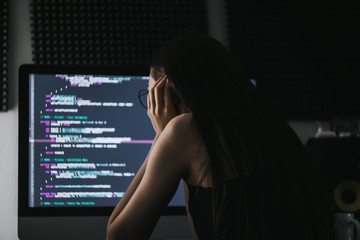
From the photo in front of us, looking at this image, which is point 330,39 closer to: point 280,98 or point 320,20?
point 320,20

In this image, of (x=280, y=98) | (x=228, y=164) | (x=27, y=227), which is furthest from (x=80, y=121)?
(x=280, y=98)

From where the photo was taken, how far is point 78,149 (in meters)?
1.35

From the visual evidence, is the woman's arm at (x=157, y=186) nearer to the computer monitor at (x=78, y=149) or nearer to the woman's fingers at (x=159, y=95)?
the woman's fingers at (x=159, y=95)

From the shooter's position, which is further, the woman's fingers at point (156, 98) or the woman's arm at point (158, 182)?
the woman's fingers at point (156, 98)

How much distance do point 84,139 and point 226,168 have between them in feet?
2.07

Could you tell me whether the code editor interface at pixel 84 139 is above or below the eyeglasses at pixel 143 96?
below

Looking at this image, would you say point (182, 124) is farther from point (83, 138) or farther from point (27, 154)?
point (27, 154)

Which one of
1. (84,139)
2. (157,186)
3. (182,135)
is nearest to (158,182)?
(157,186)

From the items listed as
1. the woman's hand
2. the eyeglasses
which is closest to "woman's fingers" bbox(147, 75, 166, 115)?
the woman's hand

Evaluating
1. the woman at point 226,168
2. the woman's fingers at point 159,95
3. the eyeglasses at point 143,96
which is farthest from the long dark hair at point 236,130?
the eyeglasses at point 143,96

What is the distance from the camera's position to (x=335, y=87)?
2.10 m

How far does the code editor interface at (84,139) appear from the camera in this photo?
1.32m

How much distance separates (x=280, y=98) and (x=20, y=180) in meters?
1.35

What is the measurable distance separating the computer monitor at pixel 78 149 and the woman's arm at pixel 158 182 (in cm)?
40
